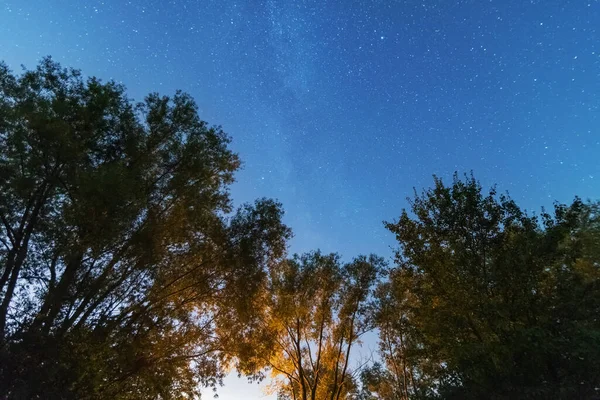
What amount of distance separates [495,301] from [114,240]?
434 inches

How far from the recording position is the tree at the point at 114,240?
8781mm

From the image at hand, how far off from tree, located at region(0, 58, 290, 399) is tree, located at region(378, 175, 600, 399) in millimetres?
5509

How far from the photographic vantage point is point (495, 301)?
9.79 m

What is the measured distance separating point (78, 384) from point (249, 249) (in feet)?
19.7

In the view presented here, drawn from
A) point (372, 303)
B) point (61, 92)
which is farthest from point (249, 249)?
point (372, 303)

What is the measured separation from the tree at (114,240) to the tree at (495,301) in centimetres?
551

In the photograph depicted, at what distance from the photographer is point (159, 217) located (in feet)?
37.6

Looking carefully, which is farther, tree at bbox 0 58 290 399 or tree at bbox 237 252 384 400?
tree at bbox 237 252 384 400

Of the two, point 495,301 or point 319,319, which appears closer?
point 495,301

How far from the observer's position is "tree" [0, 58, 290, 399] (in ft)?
28.8

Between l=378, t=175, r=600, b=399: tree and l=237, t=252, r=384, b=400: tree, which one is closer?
l=378, t=175, r=600, b=399: tree

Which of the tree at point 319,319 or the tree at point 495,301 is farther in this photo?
the tree at point 319,319

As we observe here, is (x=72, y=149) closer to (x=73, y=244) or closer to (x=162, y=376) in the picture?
(x=73, y=244)

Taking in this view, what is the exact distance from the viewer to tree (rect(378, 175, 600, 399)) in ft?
29.2
